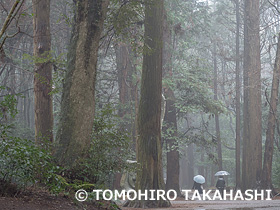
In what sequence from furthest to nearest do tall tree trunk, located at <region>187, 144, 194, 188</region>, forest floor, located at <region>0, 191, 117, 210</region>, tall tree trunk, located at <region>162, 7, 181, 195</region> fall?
tall tree trunk, located at <region>187, 144, 194, 188</region> < tall tree trunk, located at <region>162, 7, 181, 195</region> < forest floor, located at <region>0, 191, 117, 210</region>

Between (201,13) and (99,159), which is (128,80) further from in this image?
(99,159)

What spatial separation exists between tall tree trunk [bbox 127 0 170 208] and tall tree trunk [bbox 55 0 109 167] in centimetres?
446

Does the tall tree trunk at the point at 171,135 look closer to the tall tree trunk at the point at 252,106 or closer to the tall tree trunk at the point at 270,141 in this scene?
the tall tree trunk at the point at 252,106

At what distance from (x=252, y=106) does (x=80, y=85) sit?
55.5 ft

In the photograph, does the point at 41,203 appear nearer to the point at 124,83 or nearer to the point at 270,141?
the point at 270,141

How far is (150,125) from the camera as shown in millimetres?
13711

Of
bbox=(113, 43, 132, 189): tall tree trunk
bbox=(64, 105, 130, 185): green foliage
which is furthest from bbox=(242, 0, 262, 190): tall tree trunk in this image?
bbox=(64, 105, 130, 185): green foliage

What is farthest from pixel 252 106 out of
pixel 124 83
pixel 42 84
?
pixel 42 84

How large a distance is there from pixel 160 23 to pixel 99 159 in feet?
25.3

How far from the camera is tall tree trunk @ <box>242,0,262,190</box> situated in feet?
75.2

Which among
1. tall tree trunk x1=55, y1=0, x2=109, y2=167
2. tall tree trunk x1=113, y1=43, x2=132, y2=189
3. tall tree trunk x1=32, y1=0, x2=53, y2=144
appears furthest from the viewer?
tall tree trunk x1=113, y1=43, x2=132, y2=189

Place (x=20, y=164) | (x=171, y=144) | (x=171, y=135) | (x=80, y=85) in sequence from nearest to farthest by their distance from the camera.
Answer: (x=20, y=164), (x=80, y=85), (x=171, y=144), (x=171, y=135)

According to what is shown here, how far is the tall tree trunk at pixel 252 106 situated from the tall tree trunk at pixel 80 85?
48.7 feet

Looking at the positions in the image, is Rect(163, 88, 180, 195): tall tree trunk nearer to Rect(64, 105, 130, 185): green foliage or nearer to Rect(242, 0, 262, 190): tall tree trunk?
Rect(242, 0, 262, 190): tall tree trunk
